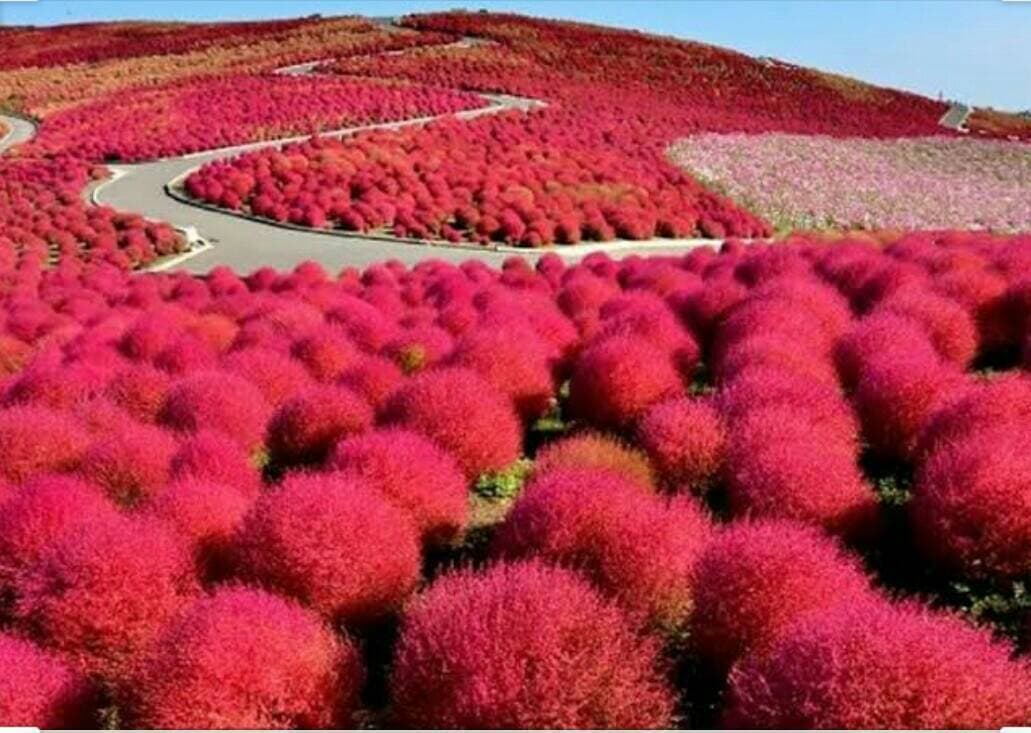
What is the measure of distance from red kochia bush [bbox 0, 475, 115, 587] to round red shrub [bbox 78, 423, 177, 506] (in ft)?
2.27

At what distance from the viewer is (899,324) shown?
1059 centimetres

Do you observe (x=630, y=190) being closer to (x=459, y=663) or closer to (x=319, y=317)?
(x=319, y=317)

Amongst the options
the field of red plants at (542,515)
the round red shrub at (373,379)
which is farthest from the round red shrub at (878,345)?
the round red shrub at (373,379)

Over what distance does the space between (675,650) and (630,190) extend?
27.1m

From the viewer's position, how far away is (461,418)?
30.3 feet

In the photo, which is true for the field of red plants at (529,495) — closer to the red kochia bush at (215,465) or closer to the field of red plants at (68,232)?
the red kochia bush at (215,465)

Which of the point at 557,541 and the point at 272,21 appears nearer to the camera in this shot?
the point at 557,541

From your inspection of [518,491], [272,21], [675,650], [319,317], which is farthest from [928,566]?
[272,21]

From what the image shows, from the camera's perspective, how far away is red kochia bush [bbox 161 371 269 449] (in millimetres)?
10133

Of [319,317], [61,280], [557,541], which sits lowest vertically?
[61,280]

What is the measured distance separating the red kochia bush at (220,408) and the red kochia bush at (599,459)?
299 cm

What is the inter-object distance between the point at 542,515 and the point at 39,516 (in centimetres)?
326

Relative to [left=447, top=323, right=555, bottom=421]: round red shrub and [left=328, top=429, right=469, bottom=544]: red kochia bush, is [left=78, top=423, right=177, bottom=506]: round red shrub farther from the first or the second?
[left=447, top=323, right=555, bottom=421]: round red shrub

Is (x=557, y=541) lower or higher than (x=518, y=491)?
higher
